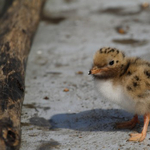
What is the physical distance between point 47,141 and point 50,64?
2.73 metres

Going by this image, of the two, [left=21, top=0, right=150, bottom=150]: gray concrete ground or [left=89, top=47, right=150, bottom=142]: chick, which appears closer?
[left=89, top=47, right=150, bottom=142]: chick

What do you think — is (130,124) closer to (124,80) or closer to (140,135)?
(140,135)

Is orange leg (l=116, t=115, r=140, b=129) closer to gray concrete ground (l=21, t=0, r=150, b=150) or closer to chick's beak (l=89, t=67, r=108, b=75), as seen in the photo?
gray concrete ground (l=21, t=0, r=150, b=150)

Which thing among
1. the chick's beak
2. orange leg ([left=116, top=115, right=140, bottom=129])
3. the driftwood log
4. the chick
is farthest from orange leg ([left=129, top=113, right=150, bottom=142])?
the driftwood log

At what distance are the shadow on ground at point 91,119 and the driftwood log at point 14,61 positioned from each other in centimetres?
67

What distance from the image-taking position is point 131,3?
372 inches

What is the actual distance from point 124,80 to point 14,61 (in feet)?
6.01

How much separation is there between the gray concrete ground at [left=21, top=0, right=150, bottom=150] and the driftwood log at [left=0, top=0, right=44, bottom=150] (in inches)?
18.1

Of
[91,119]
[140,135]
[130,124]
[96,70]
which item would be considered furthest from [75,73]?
[140,135]

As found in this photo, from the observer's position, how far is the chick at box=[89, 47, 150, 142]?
3973 mm

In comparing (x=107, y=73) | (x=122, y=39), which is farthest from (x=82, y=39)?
(x=107, y=73)

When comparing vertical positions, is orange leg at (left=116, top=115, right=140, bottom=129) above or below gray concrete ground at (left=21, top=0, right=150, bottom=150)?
above

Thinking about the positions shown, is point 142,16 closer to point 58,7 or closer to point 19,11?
point 58,7

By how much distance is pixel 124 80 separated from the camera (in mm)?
4062
